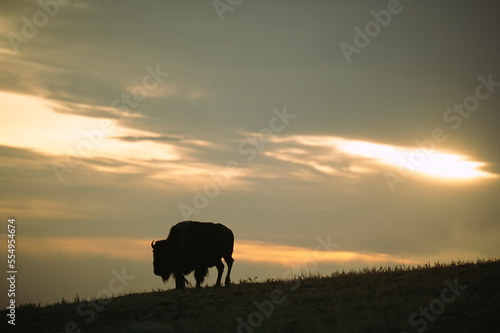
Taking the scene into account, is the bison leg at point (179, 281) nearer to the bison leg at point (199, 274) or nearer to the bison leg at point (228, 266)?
the bison leg at point (199, 274)

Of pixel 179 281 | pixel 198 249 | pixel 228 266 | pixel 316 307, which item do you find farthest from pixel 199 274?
pixel 316 307

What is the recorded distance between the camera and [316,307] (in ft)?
50.6

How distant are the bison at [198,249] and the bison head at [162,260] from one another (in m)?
0.59

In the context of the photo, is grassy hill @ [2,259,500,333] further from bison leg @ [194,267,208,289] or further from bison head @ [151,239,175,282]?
bison head @ [151,239,175,282]

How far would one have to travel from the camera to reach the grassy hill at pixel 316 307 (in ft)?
44.2

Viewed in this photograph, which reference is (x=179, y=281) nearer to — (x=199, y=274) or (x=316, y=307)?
(x=199, y=274)

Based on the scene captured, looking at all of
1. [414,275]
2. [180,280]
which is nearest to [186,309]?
[180,280]

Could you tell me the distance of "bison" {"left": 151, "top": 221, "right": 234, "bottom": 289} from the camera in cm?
2308

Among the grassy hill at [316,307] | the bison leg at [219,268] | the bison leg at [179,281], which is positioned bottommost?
the grassy hill at [316,307]

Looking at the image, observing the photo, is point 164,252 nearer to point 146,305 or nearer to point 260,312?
point 146,305

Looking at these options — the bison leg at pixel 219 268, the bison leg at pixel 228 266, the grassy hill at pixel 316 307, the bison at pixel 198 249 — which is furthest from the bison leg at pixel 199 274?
the grassy hill at pixel 316 307

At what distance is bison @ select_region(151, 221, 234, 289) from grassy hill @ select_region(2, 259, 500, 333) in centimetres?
159

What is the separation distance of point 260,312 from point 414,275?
677 cm

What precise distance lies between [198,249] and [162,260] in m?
2.24
